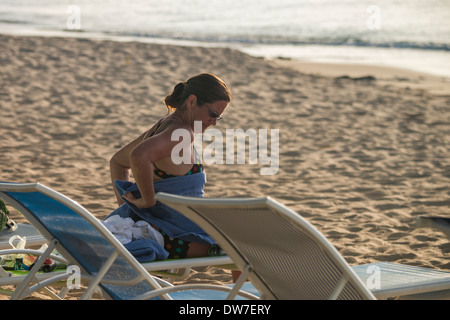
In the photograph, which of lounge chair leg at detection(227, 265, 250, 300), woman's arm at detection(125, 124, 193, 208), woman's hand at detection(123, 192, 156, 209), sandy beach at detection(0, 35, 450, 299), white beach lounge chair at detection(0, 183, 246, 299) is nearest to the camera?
lounge chair leg at detection(227, 265, 250, 300)

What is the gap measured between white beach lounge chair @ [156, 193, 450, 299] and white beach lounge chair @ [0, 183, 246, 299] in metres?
0.21

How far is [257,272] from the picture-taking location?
2.19m

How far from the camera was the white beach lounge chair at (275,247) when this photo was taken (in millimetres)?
1883

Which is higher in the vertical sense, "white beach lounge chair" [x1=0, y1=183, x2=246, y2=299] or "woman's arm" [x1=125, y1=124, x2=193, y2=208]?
"woman's arm" [x1=125, y1=124, x2=193, y2=208]

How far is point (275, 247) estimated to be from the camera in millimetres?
2068

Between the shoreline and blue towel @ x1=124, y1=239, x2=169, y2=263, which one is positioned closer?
blue towel @ x1=124, y1=239, x2=169, y2=263

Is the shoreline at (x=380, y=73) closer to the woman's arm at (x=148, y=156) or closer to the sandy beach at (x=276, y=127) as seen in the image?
the sandy beach at (x=276, y=127)

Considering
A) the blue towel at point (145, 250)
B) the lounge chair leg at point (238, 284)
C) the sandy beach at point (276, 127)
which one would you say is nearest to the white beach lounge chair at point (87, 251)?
the blue towel at point (145, 250)

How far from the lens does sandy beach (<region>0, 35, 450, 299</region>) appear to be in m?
5.34

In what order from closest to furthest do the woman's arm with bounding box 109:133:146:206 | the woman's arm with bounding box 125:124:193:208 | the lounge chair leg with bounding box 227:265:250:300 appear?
the lounge chair leg with bounding box 227:265:250:300 → the woman's arm with bounding box 125:124:193:208 → the woman's arm with bounding box 109:133:146:206

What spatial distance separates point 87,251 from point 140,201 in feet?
1.53

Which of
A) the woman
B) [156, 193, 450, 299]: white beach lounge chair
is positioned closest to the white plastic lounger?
the woman

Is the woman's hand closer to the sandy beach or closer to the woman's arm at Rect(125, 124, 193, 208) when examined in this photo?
the woman's arm at Rect(125, 124, 193, 208)

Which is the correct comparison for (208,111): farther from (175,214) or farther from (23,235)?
(23,235)
